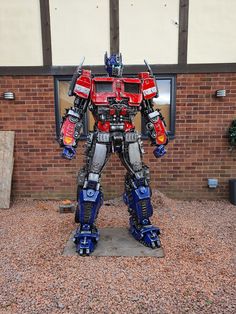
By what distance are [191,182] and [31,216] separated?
2789 millimetres

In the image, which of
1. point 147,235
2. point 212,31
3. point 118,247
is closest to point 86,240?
point 118,247

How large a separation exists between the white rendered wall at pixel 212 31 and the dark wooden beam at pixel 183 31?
68mm

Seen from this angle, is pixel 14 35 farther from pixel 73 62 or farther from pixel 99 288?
pixel 99 288

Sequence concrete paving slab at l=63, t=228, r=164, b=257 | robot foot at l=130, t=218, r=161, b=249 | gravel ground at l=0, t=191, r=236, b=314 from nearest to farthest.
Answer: gravel ground at l=0, t=191, r=236, b=314
concrete paving slab at l=63, t=228, r=164, b=257
robot foot at l=130, t=218, r=161, b=249

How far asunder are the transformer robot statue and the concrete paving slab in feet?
0.27

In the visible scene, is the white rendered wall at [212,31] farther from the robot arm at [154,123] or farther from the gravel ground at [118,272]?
the gravel ground at [118,272]

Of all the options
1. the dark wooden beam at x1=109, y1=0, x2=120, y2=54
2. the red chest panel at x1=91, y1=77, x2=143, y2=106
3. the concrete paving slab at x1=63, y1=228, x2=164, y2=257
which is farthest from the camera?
the dark wooden beam at x1=109, y1=0, x2=120, y2=54

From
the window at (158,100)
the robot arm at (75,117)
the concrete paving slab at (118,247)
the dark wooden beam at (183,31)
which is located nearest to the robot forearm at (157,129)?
the robot arm at (75,117)

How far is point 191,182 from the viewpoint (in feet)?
16.2

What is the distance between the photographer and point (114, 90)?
120 inches

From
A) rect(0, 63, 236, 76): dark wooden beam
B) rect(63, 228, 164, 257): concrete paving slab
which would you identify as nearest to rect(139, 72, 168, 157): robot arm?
rect(63, 228, 164, 257): concrete paving slab

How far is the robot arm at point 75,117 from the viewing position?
9.98 ft

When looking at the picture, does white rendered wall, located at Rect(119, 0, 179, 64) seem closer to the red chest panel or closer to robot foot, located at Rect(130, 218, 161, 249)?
the red chest panel

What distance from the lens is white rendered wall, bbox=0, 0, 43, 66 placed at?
14.4ft
